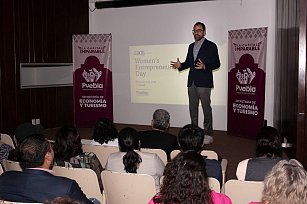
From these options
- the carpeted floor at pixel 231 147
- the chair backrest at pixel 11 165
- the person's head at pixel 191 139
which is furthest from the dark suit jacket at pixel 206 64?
the chair backrest at pixel 11 165

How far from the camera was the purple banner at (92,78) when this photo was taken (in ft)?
27.2

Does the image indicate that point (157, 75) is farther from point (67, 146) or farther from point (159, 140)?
point (67, 146)

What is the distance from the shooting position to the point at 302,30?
4121 millimetres

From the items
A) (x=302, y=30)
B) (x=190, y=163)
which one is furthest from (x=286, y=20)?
(x=190, y=163)

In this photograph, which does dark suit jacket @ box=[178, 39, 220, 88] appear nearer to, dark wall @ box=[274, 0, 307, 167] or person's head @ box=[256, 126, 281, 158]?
dark wall @ box=[274, 0, 307, 167]

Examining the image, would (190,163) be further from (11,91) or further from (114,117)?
(114,117)

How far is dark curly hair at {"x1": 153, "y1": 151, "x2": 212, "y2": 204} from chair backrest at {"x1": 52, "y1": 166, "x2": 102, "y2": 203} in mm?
968

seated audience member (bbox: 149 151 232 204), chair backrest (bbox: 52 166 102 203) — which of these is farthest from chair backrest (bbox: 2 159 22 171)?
seated audience member (bbox: 149 151 232 204)

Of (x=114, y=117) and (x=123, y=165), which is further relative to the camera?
(x=114, y=117)

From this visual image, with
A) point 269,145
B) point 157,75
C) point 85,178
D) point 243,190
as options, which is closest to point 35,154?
point 85,178

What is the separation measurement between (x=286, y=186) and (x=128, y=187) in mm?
1262

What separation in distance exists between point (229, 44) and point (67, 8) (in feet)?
11.1

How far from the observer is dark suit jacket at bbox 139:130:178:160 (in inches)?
151

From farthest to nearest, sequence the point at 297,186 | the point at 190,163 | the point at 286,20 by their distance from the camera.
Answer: the point at 286,20, the point at 190,163, the point at 297,186
